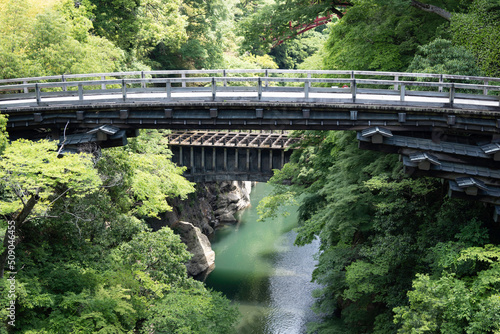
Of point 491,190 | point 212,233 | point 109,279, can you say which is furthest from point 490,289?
point 212,233

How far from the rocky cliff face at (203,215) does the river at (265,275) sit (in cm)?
107

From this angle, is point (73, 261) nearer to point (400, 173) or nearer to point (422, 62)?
point (400, 173)

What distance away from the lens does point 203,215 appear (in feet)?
125

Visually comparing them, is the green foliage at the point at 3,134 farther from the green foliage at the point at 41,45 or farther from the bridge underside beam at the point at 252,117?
the green foliage at the point at 41,45

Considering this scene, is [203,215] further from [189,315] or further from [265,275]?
[189,315]

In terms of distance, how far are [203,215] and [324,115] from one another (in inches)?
886

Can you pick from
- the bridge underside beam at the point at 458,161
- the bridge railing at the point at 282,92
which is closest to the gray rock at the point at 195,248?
Answer: the bridge railing at the point at 282,92

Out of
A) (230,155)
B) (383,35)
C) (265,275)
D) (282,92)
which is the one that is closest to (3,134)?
(282,92)

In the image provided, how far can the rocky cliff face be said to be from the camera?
31.4 m

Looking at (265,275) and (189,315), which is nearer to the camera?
(189,315)

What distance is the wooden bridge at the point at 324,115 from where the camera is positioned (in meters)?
16.2

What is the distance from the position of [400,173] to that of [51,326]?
13400 millimetres

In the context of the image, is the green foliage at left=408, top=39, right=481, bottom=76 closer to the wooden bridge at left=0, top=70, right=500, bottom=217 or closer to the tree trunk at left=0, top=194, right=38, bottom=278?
the wooden bridge at left=0, top=70, right=500, bottom=217

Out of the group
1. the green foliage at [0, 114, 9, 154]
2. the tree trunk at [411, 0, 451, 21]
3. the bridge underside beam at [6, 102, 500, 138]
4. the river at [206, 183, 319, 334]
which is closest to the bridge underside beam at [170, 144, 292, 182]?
the river at [206, 183, 319, 334]
